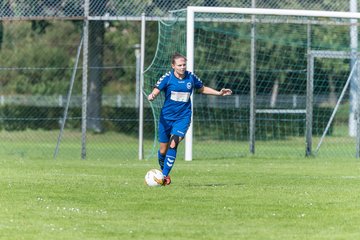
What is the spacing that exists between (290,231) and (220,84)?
23.3 metres

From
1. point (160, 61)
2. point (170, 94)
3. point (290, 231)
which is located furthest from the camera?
point (160, 61)

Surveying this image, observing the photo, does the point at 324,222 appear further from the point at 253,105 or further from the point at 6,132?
the point at 6,132

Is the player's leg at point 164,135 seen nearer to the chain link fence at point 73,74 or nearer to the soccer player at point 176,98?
the soccer player at point 176,98

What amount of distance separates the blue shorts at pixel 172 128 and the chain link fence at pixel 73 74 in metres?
6.94

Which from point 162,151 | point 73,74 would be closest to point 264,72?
point 73,74

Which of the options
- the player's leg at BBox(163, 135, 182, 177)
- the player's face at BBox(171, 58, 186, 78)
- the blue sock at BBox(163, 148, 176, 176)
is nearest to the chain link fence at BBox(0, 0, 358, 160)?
the player's face at BBox(171, 58, 186, 78)

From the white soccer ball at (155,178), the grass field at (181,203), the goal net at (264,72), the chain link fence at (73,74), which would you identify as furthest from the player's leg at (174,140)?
the goal net at (264,72)

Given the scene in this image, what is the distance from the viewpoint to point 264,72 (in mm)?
32375

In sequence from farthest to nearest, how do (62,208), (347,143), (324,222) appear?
(347,143) < (62,208) < (324,222)

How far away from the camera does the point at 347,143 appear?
2967cm

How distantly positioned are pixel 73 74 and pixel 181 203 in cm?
1088

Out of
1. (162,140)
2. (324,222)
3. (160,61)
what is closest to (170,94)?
(162,140)

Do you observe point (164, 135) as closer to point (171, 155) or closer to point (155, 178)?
point (171, 155)

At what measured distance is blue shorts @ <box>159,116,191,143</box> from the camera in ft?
54.0
